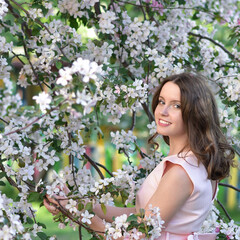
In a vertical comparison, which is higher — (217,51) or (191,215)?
(217,51)

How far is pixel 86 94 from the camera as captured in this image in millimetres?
1727

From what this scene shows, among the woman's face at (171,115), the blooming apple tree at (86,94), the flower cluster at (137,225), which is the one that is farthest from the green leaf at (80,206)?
the woman's face at (171,115)

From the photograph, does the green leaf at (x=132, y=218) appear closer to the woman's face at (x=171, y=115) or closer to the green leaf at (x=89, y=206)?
the green leaf at (x=89, y=206)

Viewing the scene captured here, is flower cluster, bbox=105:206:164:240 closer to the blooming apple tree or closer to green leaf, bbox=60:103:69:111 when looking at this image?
the blooming apple tree

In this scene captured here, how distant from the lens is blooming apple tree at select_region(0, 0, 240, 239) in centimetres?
185

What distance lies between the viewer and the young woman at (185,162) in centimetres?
184

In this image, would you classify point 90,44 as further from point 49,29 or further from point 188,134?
point 188,134

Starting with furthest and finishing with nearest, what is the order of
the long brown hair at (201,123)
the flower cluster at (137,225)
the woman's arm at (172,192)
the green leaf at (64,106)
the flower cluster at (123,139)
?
1. the flower cluster at (123,139)
2. the long brown hair at (201,123)
3. the woman's arm at (172,192)
4. the flower cluster at (137,225)
5. the green leaf at (64,106)

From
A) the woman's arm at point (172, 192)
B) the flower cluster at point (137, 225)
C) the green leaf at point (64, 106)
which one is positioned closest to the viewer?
the green leaf at point (64, 106)

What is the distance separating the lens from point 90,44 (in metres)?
2.45

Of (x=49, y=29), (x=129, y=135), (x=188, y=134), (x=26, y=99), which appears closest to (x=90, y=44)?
(x=49, y=29)

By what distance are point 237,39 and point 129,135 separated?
3.03 ft

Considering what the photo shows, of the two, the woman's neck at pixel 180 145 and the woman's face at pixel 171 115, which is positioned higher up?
the woman's face at pixel 171 115

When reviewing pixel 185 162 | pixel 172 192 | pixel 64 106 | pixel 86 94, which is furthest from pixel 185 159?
pixel 64 106
